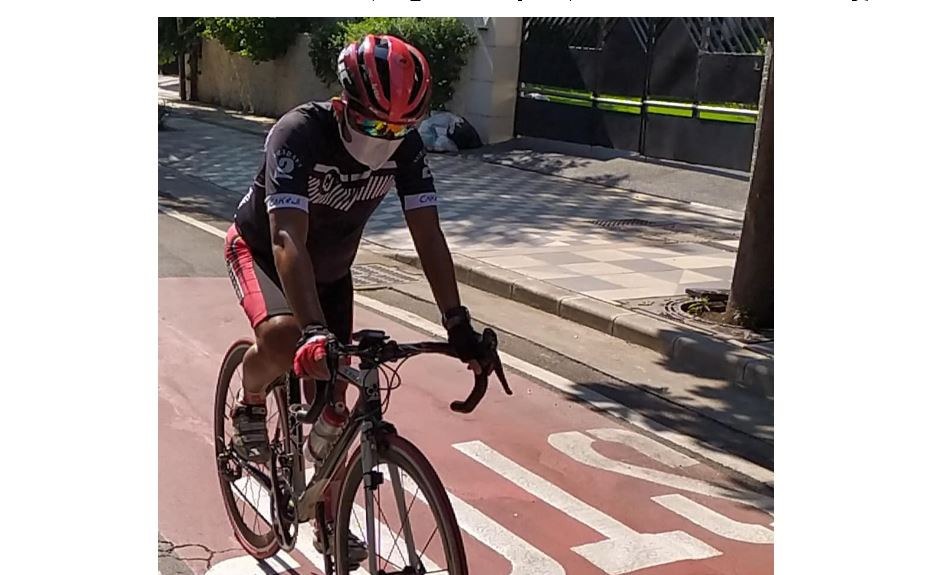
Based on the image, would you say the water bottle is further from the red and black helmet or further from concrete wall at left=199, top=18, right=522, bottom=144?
concrete wall at left=199, top=18, right=522, bottom=144

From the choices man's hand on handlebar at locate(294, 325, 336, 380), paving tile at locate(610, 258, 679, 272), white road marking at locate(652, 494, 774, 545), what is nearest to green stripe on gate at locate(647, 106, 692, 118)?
paving tile at locate(610, 258, 679, 272)

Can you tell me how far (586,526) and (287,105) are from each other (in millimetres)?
18793

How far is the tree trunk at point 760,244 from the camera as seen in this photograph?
755 centimetres

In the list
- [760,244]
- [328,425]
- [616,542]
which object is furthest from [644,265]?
[328,425]

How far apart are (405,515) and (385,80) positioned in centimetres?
125

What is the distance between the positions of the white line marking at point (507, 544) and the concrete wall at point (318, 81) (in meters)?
13.9

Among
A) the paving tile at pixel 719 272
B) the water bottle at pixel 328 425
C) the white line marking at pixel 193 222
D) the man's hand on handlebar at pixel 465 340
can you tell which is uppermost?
the man's hand on handlebar at pixel 465 340

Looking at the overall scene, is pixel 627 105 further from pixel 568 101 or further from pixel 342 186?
pixel 342 186

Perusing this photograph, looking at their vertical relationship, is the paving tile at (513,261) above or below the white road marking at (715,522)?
above

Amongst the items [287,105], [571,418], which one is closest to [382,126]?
[571,418]

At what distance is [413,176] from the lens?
11.8 feet

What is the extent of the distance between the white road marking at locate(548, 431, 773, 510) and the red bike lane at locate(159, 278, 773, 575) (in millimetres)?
11

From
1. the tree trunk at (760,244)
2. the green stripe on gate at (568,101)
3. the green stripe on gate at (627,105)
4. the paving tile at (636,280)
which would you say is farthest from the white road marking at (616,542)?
the green stripe on gate at (568,101)

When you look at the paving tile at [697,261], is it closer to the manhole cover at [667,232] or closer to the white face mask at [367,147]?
the manhole cover at [667,232]
